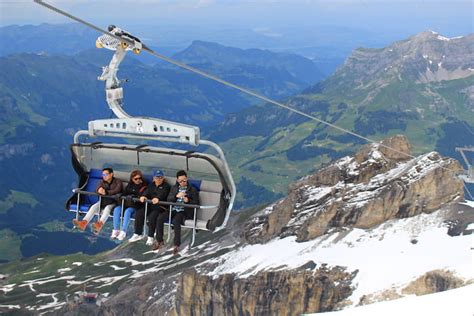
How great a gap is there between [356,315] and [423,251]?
145 meters

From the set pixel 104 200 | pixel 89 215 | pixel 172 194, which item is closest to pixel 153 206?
pixel 172 194

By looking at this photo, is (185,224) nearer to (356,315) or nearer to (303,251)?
(356,315)

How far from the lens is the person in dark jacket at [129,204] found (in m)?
37.0

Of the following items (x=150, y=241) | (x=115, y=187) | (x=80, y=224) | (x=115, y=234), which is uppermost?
(x=115, y=187)

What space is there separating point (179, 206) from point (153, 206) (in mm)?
1838

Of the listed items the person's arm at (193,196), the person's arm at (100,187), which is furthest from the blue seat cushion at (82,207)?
the person's arm at (193,196)

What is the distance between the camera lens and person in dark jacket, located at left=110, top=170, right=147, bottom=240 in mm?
36969

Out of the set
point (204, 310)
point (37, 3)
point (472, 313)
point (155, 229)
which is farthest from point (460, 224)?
point (37, 3)

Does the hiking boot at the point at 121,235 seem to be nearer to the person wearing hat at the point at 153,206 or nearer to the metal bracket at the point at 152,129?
the person wearing hat at the point at 153,206

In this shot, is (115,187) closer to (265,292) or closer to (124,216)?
(124,216)

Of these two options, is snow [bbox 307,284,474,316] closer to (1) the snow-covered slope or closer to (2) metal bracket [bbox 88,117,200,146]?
(2) metal bracket [bbox 88,117,200,146]

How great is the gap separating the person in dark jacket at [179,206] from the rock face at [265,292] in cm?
13578

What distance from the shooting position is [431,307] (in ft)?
151

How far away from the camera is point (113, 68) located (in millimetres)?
31828
